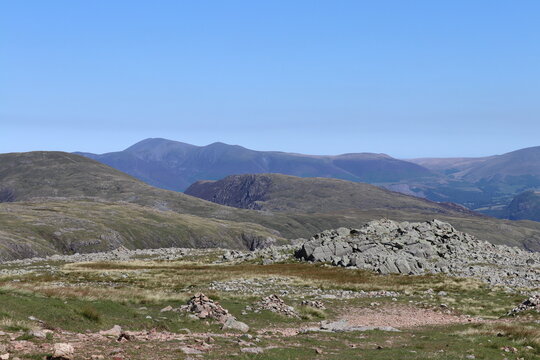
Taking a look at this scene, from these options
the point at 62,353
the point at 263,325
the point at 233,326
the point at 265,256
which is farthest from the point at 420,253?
the point at 62,353

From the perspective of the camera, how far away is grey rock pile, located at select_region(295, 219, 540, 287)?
7375cm

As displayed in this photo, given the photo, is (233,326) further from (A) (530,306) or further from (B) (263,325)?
(A) (530,306)

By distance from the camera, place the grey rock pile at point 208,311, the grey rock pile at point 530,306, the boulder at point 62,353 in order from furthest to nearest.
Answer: the grey rock pile at point 530,306 < the grey rock pile at point 208,311 < the boulder at point 62,353

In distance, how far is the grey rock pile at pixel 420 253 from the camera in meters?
73.8

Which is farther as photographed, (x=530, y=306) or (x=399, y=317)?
(x=399, y=317)

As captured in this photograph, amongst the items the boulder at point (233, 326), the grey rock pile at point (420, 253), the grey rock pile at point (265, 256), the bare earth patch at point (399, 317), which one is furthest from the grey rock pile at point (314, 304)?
the grey rock pile at point (265, 256)

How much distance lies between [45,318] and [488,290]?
158 feet

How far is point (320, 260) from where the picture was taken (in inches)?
3270

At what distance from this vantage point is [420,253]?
83.6m

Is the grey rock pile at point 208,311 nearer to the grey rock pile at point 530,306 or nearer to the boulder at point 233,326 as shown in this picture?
the boulder at point 233,326

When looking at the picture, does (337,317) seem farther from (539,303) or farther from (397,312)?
(539,303)

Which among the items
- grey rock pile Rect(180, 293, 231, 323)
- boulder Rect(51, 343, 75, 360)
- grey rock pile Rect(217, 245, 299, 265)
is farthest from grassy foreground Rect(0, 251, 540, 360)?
grey rock pile Rect(217, 245, 299, 265)

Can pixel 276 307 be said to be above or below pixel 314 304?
above

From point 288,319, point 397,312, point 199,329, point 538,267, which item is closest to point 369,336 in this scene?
point 288,319
